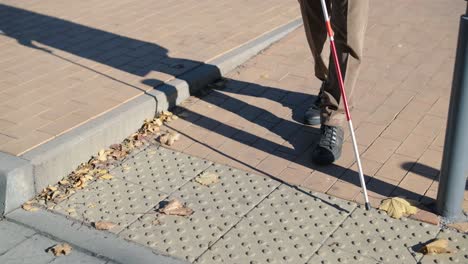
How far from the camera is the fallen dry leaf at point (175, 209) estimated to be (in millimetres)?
4391

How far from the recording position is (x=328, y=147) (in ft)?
15.9

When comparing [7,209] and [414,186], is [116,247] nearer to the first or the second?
[7,209]

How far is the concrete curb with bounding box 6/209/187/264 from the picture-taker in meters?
3.99

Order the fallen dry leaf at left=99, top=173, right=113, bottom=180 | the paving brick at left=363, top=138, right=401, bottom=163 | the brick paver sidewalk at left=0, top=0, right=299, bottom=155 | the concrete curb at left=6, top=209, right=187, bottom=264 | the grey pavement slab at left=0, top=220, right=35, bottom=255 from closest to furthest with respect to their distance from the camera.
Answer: the concrete curb at left=6, top=209, right=187, bottom=264 < the grey pavement slab at left=0, top=220, right=35, bottom=255 < the fallen dry leaf at left=99, top=173, right=113, bottom=180 < the paving brick at left=363, top=138, right=401, bottom=163 < the brick paver sidewalk at left=0, top=0, right=299, bottom=155

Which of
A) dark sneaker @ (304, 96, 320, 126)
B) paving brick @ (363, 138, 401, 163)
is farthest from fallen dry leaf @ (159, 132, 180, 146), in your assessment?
paving brick @ (363, 138, 401, 163)

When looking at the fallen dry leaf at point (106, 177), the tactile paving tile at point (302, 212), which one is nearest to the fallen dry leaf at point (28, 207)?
the fallen dry leaf at point (106, 177)

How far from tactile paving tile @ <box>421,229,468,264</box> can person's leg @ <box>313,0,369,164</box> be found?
1.00 meters

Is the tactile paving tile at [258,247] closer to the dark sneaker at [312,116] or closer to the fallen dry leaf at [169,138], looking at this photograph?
the fallen dry leaf at [169,138]

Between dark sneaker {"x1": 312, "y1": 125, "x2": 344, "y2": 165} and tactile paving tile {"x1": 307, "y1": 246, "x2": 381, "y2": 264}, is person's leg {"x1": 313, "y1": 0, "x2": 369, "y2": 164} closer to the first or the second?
dark sneaker {"x1": 312, "y1": 125, "x2": 344, "y2": 165}

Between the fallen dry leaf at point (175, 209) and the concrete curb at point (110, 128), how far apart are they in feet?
2.66

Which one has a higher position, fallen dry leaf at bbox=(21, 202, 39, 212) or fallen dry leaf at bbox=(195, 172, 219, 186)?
fallen dry leaf at bbox=(21, 202, 39, 212)

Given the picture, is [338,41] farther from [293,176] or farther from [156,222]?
[156,222]

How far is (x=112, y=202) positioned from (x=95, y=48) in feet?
8.11

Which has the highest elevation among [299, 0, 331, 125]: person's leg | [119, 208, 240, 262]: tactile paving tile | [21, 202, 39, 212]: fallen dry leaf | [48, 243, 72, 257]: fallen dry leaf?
[299, 0, 331, 125]: person's leg
